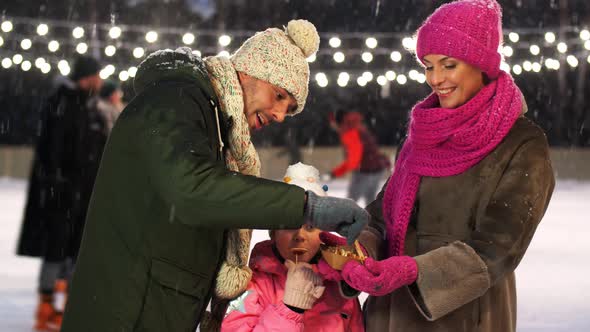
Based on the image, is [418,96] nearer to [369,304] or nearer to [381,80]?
[381,80]

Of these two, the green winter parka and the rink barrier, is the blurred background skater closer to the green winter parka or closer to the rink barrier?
the green winter parka

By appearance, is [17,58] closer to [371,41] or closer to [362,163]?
[371,41]

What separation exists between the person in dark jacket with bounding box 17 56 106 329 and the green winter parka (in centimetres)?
335

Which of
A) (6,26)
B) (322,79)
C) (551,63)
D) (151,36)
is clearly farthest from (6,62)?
(551,63)

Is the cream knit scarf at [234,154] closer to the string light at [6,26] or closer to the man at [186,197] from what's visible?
the man at [186,197]

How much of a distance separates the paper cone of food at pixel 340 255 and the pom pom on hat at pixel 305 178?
1.24ft

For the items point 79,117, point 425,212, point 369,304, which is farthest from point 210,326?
point 79,117

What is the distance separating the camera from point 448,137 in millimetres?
2572

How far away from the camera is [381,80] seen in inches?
617

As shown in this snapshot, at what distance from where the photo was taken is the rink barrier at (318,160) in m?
18.1

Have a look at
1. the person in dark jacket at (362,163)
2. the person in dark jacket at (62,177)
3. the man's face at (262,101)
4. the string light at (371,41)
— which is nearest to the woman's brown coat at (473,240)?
the man's face at (262,101)

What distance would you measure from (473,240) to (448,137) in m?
0.32

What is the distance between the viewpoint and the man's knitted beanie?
2.28m

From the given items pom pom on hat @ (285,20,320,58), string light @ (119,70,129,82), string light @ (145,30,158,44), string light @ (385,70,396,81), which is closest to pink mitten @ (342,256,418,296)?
pom pom on hat @ (285,20,320,58)
